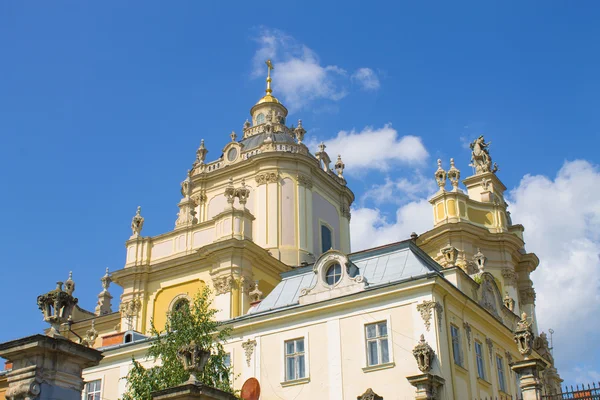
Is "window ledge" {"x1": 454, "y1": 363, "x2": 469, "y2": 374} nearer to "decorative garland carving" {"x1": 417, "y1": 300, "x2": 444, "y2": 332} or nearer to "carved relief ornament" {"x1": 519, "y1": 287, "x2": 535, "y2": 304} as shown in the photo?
"decorative garland carving" {"x1": 417, "y1": 300, "x2": 444, "y2": 332}

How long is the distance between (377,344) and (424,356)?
8.06ft

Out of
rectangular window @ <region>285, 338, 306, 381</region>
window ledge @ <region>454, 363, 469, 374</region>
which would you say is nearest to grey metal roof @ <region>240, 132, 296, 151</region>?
rectangular window @ <region>285, 338, 306, 381</region>

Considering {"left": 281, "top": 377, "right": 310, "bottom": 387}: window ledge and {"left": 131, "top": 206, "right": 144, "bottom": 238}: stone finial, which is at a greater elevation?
{"left": 131, "top": 206, "right": 144, "bottom": 238}: stone finial

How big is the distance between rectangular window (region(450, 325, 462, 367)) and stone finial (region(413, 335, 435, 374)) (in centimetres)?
236

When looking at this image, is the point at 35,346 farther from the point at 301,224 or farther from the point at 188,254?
the point at 301,224

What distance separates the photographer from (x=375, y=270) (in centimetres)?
3081

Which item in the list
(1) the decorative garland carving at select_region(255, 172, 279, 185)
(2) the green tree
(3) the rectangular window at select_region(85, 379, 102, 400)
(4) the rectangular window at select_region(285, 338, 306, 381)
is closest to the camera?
(2) the green tree

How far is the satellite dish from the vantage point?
28719mm

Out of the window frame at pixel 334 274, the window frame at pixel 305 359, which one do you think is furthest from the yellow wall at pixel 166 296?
the window frame at pixel 305 359

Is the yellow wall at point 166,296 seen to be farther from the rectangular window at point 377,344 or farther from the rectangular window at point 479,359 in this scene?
the rectangular window at point 479,359

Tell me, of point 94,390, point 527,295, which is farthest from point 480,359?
point 527,295

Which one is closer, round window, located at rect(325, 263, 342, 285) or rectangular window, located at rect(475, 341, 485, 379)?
rectangular window, located at rect(475, 341, 485, 379)

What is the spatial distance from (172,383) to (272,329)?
6.34 meters

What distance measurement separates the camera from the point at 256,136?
5347cm
